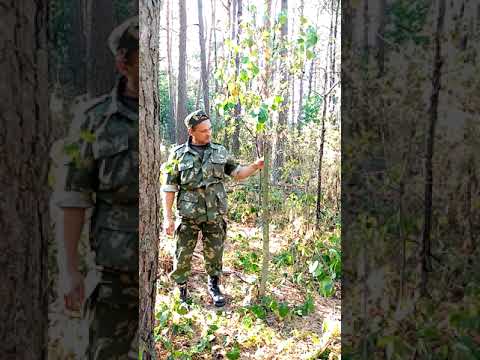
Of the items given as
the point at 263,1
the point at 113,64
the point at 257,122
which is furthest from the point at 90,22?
the point at 263,1

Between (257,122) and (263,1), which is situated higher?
(263,1)

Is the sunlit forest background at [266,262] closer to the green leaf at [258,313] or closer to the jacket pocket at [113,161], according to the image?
the green leaf at [258,313]

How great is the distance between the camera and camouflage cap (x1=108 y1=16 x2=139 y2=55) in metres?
0.58

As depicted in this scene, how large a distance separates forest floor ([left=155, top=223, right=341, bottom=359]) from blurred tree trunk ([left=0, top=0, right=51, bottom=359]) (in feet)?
6.75

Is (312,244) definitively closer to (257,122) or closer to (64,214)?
(257,122)

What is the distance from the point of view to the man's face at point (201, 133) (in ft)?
12.9

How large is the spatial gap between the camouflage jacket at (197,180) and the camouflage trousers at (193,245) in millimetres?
126

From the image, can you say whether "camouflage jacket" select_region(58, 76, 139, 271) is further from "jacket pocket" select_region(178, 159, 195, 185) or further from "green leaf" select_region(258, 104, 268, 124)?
"jacket pocket" select_region(178, 159, 195, 185)

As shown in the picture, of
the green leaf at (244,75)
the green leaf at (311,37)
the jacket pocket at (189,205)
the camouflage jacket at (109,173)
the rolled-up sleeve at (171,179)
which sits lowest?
the jacket pocket at (189,205)

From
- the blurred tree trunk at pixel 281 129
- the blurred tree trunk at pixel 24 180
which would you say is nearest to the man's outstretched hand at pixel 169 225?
the blurred tree trunk at pixel 281 129

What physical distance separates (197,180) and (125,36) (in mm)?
3428

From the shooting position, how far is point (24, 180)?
592 millimetres

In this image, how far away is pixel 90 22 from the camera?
577 mm

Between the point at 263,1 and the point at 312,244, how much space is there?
312cm
